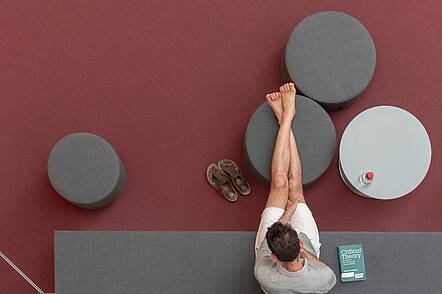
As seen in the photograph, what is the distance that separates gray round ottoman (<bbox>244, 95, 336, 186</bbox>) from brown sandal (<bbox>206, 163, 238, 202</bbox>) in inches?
16.2

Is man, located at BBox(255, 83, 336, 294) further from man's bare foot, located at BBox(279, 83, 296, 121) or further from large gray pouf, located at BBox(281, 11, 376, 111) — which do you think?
large gray pouf, located at BBox(281, 11, 376, 111)

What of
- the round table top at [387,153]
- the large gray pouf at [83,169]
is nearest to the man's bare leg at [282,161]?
the round table top at [387,153]

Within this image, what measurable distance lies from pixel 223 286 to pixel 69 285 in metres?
0.99

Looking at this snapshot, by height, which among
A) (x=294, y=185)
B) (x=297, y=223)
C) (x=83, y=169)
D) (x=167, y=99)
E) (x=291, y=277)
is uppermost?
(x=167, y=99)

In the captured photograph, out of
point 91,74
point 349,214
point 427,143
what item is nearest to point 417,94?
point 427,143

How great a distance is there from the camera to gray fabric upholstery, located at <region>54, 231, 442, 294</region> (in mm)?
3430

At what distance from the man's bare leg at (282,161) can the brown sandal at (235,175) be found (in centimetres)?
43

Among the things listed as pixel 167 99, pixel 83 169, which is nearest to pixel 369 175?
pixel 167 99

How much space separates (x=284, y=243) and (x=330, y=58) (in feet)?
4.52

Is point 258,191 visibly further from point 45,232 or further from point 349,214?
point 45,232

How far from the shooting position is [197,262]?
11.3 ft

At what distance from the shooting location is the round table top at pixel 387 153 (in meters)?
3.48

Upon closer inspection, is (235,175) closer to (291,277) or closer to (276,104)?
(276,104)

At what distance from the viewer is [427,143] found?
349 cm
